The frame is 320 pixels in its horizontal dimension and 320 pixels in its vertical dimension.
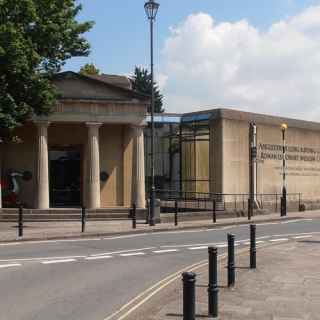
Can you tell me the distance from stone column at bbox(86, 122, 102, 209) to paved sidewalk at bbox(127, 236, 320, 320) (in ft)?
62.1

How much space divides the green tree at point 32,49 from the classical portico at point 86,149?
15.8 ft

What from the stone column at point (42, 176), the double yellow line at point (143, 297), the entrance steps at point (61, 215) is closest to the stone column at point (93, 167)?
the entrance steps at point (61, 215)

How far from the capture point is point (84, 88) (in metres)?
34.0

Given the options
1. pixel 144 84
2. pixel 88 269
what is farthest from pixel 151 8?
pixel 144 84

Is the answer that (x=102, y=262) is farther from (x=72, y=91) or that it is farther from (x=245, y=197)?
(x=245, y=197)

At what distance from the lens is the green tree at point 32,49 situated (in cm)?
2428

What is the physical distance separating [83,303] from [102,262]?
17.2 ft

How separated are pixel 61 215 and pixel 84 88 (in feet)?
23.0

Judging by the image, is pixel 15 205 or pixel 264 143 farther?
pixel 264 143

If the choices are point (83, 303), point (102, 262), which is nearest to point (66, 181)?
point (102, 262)

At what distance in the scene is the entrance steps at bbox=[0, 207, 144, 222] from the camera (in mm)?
30303

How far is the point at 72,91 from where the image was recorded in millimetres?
33812

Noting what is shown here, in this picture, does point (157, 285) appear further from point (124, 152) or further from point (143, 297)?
point (124, 152)

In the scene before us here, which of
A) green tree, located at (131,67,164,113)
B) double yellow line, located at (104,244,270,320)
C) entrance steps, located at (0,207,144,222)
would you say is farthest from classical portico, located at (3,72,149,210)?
green tree, located at (131,67,164,113)
